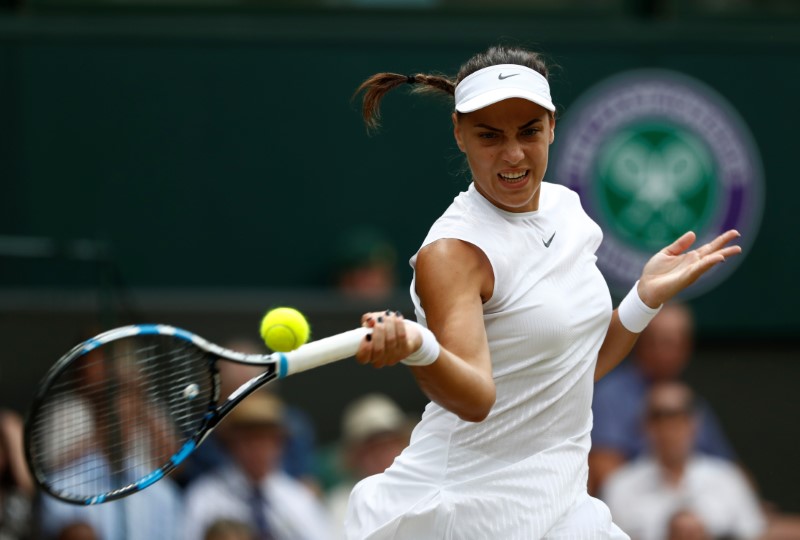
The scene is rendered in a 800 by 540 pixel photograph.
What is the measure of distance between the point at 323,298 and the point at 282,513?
4.58 ft

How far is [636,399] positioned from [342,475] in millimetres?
1404

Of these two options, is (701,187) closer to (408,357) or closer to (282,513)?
(282,513)

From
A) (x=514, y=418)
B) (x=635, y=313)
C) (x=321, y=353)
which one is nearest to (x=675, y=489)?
(x=635, y=313)

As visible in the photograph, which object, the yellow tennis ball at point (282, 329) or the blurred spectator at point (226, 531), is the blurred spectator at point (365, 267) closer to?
the blurred spectator at point (226, 531)

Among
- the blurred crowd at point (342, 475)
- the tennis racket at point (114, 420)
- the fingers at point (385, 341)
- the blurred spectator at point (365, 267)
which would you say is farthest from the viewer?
A: the blurred spectator at point (365, 267)

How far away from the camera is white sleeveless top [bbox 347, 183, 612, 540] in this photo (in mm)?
3174

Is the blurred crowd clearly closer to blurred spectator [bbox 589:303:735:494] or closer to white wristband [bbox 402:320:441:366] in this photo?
blurred spectator [bbox 589:303:735:494]

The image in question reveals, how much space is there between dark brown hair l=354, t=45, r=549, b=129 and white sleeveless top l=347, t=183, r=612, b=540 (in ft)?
0.96

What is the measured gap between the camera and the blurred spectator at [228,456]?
20.4 feet

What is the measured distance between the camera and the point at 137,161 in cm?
752

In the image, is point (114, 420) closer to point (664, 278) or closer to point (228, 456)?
point (228, 456)

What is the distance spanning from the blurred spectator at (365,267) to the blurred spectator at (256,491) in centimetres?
117

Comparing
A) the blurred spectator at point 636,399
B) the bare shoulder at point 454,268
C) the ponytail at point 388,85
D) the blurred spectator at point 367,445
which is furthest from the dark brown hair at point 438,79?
the blurred spectator at point 636,399

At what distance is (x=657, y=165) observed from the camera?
25.6 ft
